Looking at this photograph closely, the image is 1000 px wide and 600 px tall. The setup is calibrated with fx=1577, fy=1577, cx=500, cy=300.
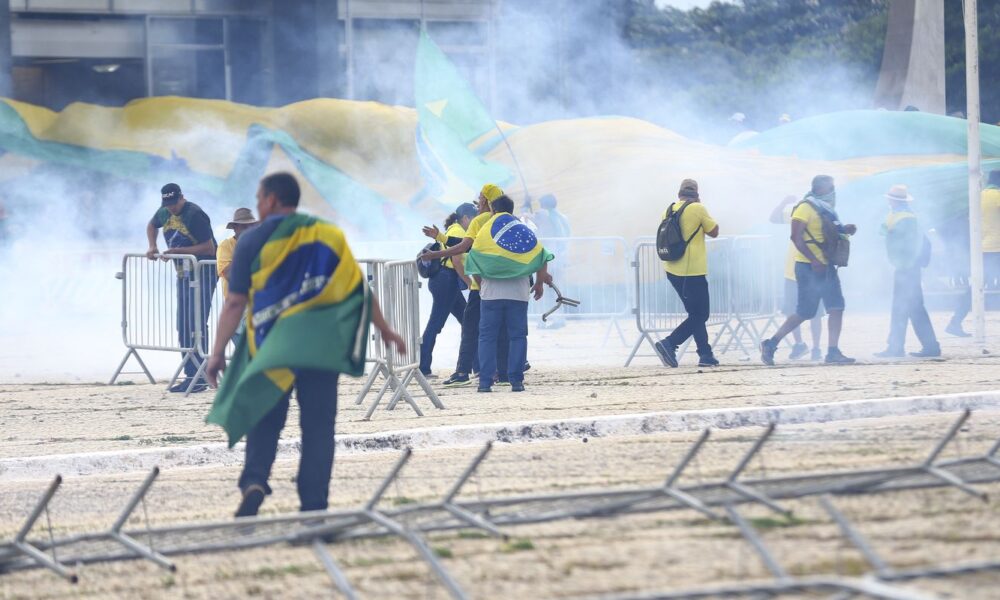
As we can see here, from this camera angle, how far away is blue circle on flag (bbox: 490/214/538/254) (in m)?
12.0

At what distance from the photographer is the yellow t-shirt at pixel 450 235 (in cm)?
1273

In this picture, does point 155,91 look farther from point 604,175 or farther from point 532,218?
point 532,218

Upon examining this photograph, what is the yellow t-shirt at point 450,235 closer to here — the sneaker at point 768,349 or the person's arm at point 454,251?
the person's arm at point 454,251

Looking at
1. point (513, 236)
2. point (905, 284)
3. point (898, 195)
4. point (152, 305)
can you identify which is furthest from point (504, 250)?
point (898, 195)

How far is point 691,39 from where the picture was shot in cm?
4834

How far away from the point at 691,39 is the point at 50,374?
35220mm

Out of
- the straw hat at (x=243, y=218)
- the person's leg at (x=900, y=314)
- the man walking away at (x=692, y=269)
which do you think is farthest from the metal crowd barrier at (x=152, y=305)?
the person's leg at (x=900, y=314)

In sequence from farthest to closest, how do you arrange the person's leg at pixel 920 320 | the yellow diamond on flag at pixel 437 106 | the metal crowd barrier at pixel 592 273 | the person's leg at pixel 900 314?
the yellow diamond on flag at pixel 437 106 < the metal crowd barrier at pixel 592 273 < the person's leg at pixel 900 314 < the person's leg at pixel 920 320

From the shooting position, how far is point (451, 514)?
621 cm

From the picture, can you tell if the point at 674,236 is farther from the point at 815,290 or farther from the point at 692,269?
the point at 815,290

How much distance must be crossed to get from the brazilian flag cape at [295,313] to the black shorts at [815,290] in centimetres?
760

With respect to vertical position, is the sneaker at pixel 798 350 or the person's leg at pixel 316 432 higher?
the person's leg at pixel 316 432

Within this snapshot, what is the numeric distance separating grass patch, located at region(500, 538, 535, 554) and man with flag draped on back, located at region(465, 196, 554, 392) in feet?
19.8

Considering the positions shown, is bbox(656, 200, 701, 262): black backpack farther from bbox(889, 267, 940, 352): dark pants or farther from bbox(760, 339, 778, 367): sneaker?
bbox(889, 267, 940, 352): dark pants
